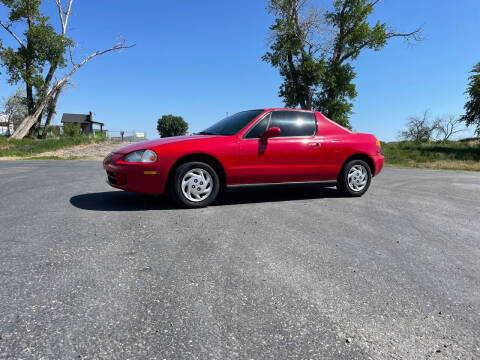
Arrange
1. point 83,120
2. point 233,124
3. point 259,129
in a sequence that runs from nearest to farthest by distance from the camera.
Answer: point 259,129
point 233,124
point 83,120

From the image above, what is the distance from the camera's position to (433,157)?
64.1ft

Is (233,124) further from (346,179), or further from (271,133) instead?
(346,179)

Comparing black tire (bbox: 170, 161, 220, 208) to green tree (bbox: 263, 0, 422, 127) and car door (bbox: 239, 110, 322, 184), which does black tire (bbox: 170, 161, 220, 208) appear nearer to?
car door (bbox: 239, 110, 322, 184)

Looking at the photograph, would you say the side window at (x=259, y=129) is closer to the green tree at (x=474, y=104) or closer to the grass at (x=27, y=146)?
the grass at (x=27, y=146)

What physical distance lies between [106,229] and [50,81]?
28.1 m

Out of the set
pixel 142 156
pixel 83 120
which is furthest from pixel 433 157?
pixel 83 120

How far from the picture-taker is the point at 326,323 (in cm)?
160

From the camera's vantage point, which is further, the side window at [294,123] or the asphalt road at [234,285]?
the side window at [294,123]

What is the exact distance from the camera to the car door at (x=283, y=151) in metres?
4.55

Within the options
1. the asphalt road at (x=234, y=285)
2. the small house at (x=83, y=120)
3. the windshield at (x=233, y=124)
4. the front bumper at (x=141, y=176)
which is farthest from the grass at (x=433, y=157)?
the small house at (x=83, y=120)

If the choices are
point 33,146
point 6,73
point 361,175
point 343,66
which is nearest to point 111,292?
point 361,175

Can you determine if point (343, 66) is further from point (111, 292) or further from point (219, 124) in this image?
point (111, 292)

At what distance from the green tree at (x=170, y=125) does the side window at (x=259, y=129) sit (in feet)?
316

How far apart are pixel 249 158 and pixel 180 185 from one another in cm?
112
